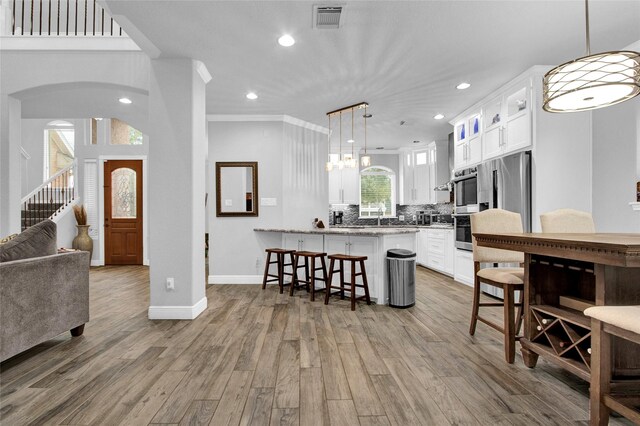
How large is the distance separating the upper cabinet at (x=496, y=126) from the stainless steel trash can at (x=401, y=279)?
6.29 feet

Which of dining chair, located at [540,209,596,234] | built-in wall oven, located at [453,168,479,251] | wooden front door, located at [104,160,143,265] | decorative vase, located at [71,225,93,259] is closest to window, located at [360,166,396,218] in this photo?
built-in wall oven, located at [453,168,479,251]

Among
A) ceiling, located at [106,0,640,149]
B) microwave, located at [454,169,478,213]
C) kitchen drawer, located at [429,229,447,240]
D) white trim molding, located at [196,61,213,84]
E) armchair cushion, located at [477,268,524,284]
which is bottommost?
armchair cushion, located at [477,268,524,284]

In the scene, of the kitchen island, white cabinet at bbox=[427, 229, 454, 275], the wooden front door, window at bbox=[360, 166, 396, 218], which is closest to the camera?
the kitchen island

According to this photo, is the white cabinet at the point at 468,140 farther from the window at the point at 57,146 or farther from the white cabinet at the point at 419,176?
the window at the point at 57,146

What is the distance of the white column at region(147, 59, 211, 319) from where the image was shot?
3.63 m

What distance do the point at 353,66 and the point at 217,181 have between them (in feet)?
9.58

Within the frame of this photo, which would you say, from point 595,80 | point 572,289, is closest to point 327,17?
point 595,80

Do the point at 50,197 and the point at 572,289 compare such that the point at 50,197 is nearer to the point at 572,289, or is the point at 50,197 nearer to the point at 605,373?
the point at 572,289

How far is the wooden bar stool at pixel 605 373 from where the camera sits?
1.58 meters

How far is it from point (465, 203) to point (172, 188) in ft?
13.7

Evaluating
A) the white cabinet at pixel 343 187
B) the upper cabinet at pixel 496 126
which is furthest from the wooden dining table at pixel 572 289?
the white cabinet at pixel 343 187

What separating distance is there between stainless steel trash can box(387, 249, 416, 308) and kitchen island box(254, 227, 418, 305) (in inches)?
5.3

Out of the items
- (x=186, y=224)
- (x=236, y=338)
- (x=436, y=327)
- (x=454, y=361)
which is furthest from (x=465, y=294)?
(x=186, y=224)

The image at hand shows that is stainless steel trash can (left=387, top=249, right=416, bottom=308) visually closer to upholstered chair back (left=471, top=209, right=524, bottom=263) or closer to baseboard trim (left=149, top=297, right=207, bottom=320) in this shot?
upholstered chair back (left=471, top=209, right=524, bottom=263)
